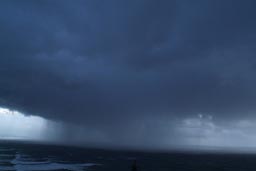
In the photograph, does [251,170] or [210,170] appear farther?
[251,170]

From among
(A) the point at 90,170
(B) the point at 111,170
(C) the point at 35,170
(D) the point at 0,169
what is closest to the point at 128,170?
(B) the point at 111,170

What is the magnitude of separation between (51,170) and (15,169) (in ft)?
30.3

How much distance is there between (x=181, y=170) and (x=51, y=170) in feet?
131

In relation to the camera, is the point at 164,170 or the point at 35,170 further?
the point at 164,170

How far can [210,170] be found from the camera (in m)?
98.4

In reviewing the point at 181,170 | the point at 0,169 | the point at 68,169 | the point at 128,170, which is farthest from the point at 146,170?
the point at 0,169

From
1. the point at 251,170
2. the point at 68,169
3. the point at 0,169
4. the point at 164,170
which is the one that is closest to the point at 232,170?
the point at 251,170

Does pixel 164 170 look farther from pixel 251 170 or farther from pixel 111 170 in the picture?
Answer: pixel 251 170

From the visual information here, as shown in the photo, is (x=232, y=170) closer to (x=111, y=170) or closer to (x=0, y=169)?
(x=111, y=170)

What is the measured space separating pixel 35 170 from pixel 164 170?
123 feet

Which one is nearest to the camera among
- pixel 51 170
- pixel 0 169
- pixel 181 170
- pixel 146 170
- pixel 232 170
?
pixel 0 169

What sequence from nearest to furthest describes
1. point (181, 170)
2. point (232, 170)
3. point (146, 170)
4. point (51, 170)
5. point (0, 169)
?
point (0, 169) < point (51, 170) < point (146, 170) < point (181, 170) < point (232, 170)

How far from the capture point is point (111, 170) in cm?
8625

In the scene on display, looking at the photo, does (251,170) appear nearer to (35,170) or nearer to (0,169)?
(35,170)
